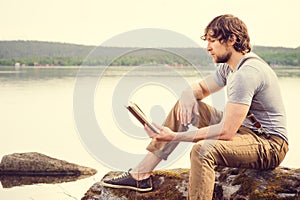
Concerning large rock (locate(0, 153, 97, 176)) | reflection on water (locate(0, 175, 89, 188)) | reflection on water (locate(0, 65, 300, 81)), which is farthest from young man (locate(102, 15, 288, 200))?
large rock (locate(0, 153, 97, 176))

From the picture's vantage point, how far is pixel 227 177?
12.8 feet

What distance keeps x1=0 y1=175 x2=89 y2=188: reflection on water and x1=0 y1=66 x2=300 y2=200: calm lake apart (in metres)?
0.10

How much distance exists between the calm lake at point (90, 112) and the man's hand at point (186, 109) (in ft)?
0.66

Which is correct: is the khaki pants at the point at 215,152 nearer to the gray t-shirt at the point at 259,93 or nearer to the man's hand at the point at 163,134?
the gray t-shirt at the point at 259,93

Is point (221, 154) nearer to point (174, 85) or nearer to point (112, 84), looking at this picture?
point (174, 85)

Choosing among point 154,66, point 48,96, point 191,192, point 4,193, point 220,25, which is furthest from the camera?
point 48,96

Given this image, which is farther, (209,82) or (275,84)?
(209,82)

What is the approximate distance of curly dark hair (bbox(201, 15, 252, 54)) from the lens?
3.68 meters

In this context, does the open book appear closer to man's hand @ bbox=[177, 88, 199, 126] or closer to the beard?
man's hand @ bbox=[177, 88, 199, 126]

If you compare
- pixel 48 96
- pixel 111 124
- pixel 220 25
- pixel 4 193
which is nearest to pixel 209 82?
pixel 220 25

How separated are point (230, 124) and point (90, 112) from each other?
3.91ft

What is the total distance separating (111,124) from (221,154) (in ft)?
3.85

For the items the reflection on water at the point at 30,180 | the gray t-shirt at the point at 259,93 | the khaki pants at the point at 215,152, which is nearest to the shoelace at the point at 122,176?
the khaki pants at the point at 215,152

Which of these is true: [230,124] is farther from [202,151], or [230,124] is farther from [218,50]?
[218,50]
